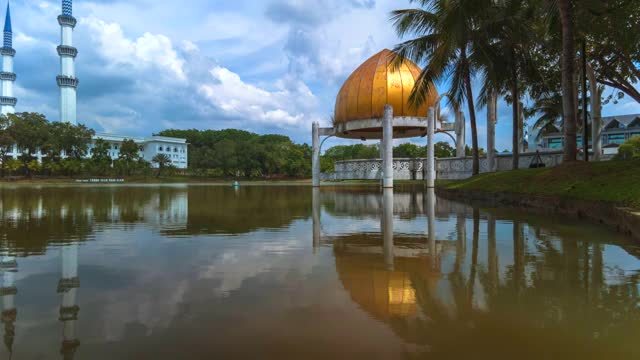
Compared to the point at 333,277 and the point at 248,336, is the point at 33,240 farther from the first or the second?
the point at 248,336

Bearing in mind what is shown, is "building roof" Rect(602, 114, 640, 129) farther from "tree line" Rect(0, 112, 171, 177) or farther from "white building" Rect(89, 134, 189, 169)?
"white building" Rect(89, 134, 189, 169)

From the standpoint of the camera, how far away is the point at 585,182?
13398 mm

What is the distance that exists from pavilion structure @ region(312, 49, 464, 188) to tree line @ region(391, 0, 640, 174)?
5219 millimetres

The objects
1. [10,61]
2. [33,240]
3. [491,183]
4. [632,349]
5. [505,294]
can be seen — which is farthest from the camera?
[10,61]

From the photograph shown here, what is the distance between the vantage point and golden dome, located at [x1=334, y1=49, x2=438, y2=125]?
1303 inches

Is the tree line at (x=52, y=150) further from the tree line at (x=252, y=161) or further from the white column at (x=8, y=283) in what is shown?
the white column at (x=8, y=283)

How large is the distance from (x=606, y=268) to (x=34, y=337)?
6.44 meters

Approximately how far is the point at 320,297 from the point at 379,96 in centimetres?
2992

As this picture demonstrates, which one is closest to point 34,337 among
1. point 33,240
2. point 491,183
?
point 33,240

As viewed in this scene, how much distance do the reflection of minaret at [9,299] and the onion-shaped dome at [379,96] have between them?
28717mm

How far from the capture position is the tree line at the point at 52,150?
73438mm

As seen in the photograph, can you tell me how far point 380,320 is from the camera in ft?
12.5

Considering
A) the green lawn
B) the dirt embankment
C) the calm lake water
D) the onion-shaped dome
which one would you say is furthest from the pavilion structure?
the calm lake water

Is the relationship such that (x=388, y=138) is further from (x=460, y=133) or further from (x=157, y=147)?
(x=157, y=147)
